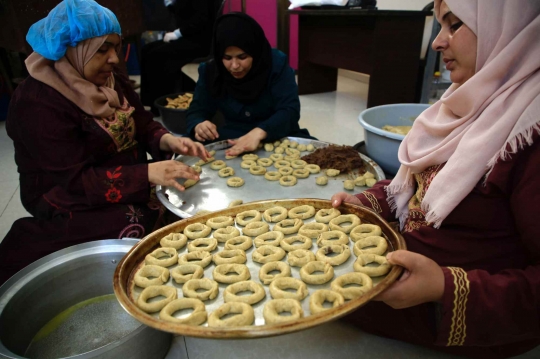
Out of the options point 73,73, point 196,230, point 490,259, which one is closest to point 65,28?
point 73,73

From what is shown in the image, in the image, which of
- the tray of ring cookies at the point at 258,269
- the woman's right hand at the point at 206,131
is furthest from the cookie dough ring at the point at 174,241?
the woman's right hand at the point at 206,131

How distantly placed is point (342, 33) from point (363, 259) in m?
3.98

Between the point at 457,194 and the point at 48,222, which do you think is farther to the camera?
the point at 48,222

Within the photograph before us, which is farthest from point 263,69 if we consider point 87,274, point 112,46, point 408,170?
point 87,274

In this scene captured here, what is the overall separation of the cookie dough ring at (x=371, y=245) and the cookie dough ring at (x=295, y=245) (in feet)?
0.49

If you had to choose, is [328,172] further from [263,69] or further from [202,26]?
[202,26]

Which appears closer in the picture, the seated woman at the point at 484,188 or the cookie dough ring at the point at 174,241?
the seated woman at the point at 484,188

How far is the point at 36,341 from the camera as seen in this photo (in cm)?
134

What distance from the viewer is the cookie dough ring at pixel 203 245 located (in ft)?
3.75

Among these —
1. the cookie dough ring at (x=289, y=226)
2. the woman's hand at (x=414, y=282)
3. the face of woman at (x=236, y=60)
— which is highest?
the face of woman at (x=236, y=60)

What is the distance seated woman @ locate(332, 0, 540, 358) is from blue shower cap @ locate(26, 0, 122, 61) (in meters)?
1.27

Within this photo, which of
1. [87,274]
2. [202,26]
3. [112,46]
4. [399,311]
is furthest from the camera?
[202,26]

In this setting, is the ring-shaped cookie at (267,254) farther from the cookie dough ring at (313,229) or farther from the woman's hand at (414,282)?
the woman's hand at (414,282)

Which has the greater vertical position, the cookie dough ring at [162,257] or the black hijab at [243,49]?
the black hijab at [243,49]
